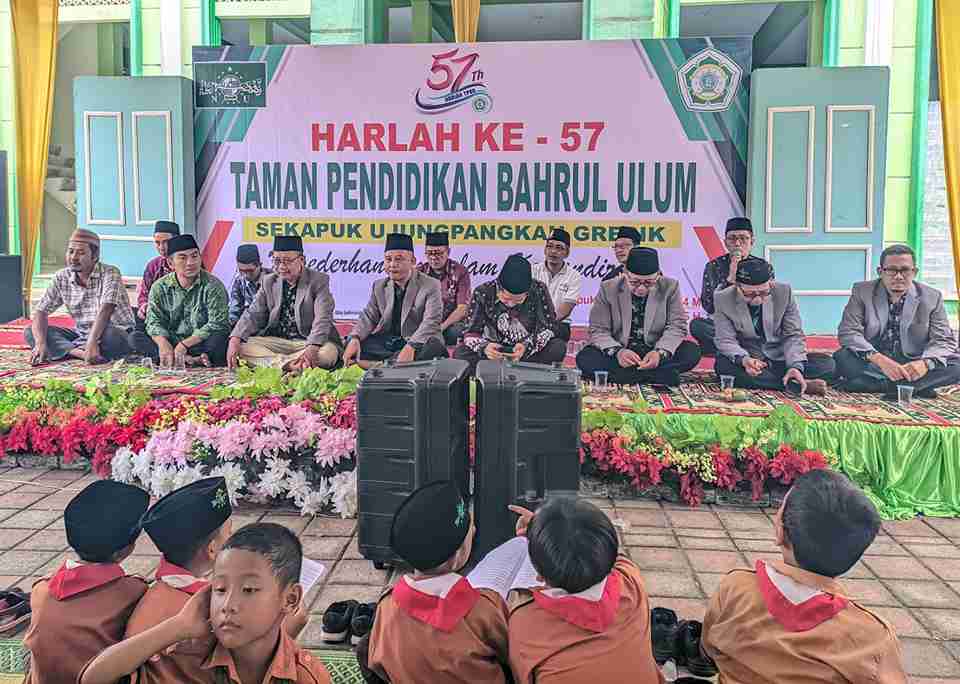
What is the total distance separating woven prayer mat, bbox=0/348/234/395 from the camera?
5020mm

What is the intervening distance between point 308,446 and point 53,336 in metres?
3.06

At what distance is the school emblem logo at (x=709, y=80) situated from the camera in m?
6.46

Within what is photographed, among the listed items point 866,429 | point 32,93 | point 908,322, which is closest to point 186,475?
point 866,429

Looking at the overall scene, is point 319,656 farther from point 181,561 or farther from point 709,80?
point 709,80

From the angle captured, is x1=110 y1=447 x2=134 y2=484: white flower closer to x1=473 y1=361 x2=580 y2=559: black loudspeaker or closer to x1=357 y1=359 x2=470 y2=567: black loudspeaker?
x1=357 y1=359 x2=470 y2=567: black loudspeaker

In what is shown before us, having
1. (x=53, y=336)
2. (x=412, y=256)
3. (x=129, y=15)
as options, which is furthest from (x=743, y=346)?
(x=129, y=15)

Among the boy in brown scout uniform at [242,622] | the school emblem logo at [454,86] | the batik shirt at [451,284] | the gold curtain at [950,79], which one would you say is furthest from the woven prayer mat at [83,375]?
the gold curtain at [950,79]

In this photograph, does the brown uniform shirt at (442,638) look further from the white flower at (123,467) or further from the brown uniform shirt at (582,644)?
the white flower at (123,467)

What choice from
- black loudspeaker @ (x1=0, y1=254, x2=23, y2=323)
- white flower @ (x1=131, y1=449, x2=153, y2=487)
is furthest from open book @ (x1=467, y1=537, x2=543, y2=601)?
black loudspeaker @ (x1=0, y1=254, x2=23, y2=323)

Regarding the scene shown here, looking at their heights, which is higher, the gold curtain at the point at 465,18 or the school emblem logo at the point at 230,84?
the gold curtain at the point at 465,18

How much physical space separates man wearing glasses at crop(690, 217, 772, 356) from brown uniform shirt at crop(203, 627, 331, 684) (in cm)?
496

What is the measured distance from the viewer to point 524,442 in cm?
336

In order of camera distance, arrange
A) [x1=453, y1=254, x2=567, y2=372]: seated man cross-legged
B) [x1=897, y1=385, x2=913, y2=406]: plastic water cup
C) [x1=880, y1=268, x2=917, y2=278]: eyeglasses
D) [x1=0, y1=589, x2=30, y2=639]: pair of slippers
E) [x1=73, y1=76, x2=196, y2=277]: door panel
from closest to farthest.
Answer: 1. [x1=0, y1=589, x2=30, y2=639]: pair of slippers
2. [x1=897, y1=385, x2=913, y2=406]: plastic water cup
3. [x1=880, y1=268, x2=917, y2=278]: eyeglasses
4. [x1=453, y1=254, x2=567, y2=372]: seated man cross-legged
5. [x1=73, y1=76, x2=196, y2=277]: door panel

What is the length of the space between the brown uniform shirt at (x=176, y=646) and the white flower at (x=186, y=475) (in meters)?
2.33
